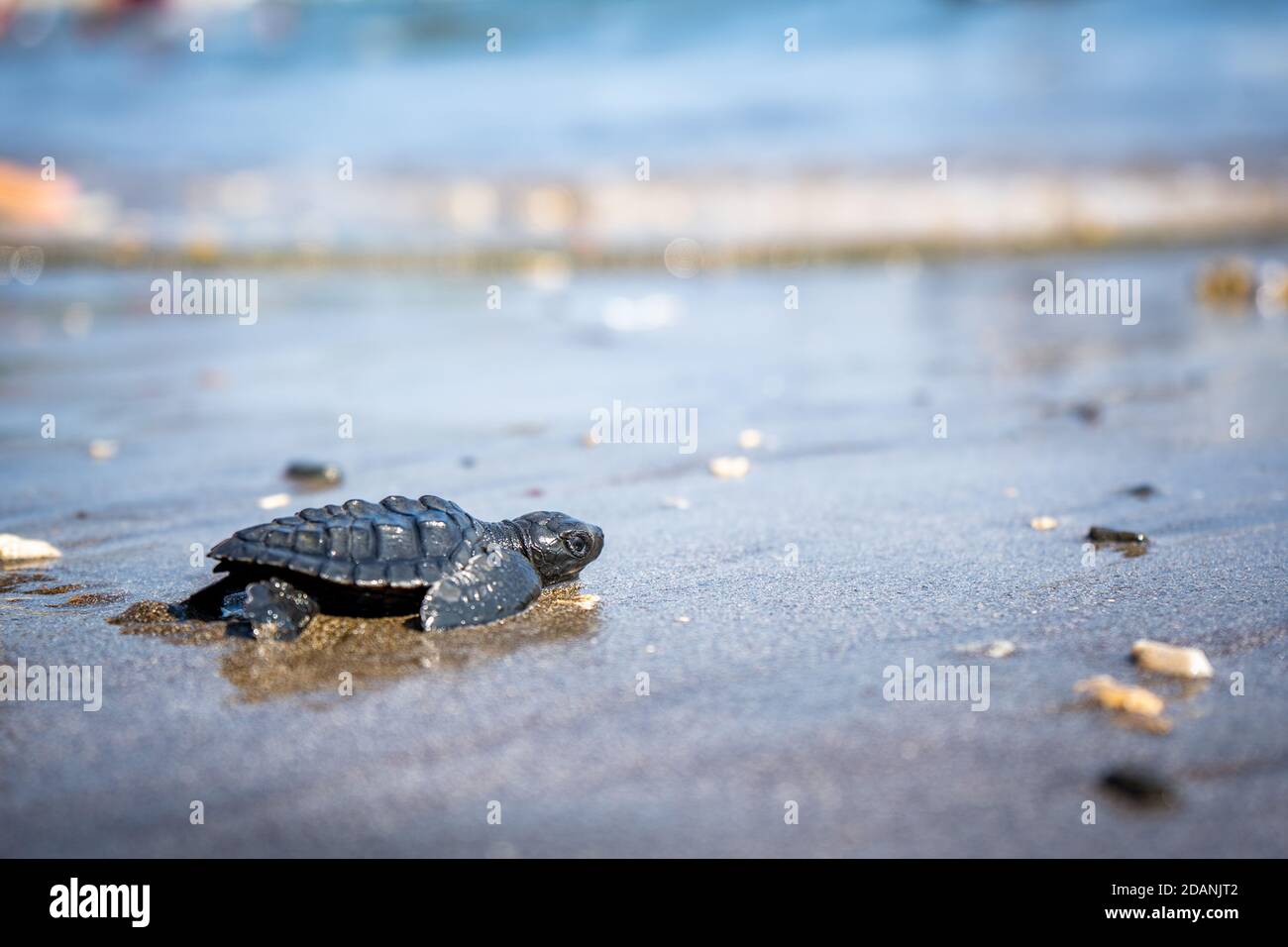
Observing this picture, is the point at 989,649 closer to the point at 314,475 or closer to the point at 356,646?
the point at 356,646

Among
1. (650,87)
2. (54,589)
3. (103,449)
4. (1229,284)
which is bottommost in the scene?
(54,589)

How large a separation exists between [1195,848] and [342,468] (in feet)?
13.4

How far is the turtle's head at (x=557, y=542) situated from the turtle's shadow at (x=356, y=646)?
16cm

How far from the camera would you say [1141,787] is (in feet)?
7.45

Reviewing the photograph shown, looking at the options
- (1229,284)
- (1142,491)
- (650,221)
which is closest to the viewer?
(1142,491)

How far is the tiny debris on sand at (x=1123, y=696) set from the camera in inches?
Result: 103

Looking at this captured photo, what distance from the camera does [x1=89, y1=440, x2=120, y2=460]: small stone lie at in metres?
5.66

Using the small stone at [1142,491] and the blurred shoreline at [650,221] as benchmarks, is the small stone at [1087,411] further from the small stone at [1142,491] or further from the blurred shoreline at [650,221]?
the blurred shoreline at [650,221]

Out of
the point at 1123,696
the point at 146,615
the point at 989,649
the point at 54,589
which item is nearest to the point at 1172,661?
the point at 1123,696

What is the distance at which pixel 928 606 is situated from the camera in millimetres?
3428

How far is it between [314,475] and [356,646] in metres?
2.07

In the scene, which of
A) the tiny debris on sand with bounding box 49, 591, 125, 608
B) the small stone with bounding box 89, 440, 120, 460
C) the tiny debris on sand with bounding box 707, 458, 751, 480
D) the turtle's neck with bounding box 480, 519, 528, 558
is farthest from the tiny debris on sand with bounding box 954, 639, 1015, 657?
the small stone with bounding box 89, 440, 120, 460
